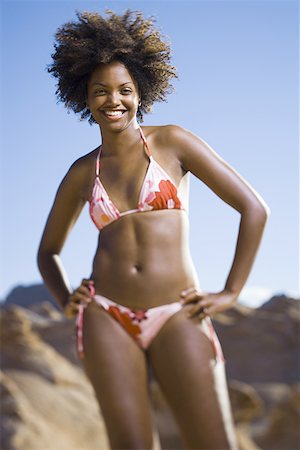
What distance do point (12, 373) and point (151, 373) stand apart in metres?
14.6

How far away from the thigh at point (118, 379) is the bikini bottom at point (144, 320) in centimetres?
3

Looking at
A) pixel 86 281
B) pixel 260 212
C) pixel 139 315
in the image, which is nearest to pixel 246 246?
pixel 260 212

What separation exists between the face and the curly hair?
0.05m

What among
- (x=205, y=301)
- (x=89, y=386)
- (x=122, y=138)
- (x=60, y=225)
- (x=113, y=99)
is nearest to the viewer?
(x=205, y=301)

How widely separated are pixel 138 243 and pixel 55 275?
1.64 ft

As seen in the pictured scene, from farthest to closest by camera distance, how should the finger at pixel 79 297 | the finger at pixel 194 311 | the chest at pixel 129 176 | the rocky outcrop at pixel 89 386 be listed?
the rocky outcrop at pixel 89 386
the chest at pixel 129 176
the finger at pixel 79 297
the finger at pixel 194 311

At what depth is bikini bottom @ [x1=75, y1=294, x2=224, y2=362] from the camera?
3006 mm

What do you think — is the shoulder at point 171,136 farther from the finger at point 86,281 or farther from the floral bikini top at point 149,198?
the finger at point 86,281

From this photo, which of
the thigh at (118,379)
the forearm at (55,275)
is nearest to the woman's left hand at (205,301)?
the thigh at (118,379)

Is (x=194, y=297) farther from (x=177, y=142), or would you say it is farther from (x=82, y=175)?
(x=82, y=175)

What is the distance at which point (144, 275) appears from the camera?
305 cm

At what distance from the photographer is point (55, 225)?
3471mm

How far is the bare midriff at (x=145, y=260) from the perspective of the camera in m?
3.05

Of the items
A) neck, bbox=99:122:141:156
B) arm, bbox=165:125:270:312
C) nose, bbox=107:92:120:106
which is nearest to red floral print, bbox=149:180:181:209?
arm, bbox=165:125:270:312
